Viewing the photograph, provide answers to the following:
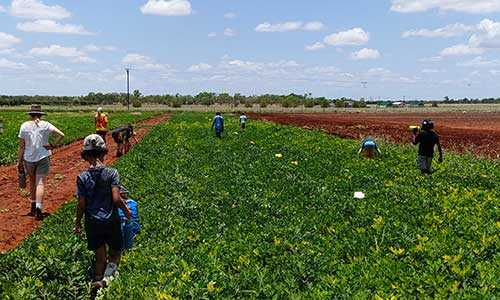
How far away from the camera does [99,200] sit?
548cm

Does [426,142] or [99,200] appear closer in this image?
[99,200]

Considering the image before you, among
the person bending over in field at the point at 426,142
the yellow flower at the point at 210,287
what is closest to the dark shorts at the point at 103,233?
the yellow flower at the point at 210,287

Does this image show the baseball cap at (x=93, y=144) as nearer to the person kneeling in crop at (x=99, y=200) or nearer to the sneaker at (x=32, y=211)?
the person kneeling in crop at (x=99, y=200)

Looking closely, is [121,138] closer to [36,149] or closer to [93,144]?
[36,149]

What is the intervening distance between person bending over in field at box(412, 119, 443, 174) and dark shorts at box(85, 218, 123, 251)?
8198 millimetres

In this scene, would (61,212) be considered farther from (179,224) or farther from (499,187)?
(499,187)

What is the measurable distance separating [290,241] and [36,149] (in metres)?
5.31

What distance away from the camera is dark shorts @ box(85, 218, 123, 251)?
5.54 meters

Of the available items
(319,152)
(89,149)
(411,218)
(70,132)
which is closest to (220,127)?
(319,152)

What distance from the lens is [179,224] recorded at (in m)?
7.93

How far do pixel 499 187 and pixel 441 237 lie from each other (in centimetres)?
508

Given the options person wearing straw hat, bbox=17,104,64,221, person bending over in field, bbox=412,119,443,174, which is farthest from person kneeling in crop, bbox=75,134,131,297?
person bending over in field, bbox=412,119,443,174

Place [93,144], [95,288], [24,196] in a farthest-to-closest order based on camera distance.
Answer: [24,196]
[95,288]
[93,144]

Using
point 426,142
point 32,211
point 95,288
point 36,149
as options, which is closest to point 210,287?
point 95,288
